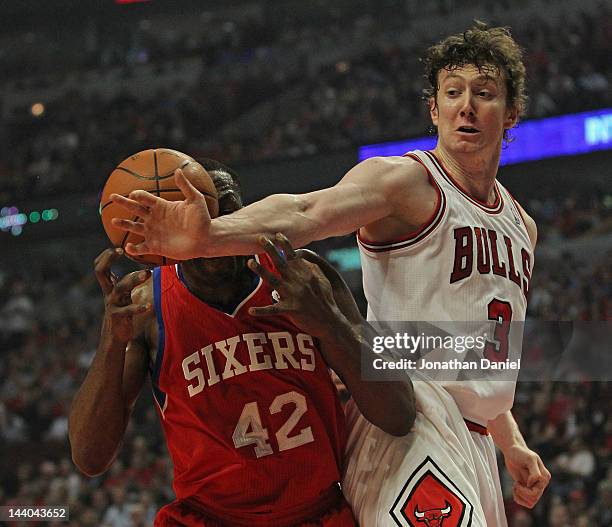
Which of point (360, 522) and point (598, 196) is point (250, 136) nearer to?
point (598, 196)

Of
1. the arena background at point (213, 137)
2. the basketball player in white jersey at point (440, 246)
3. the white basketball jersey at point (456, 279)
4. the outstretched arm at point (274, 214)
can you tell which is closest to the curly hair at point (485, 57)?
the basketball player in white jersey at point (440, 246)

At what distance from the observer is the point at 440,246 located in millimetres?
3143

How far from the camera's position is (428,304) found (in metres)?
3.13

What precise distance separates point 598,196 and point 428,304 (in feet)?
36.1

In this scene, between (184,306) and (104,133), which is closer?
(184,306)

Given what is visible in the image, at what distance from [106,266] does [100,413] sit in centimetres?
57

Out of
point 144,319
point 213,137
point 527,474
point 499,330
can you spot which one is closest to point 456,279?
point 499,330

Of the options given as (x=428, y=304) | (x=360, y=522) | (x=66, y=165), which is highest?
(x=428, y=304)

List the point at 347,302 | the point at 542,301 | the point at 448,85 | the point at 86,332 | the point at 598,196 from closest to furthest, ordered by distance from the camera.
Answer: the point at 347,302 → the point at 448,85 → the point at 542,301 → the point at 598,196 → the point at 86,332

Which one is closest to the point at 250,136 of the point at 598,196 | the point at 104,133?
the point at 104,133

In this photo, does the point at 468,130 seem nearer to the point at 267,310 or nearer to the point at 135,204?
the point at 267,310

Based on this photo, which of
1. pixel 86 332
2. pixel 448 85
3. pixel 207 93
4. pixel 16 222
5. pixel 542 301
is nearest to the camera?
pixel 448 85

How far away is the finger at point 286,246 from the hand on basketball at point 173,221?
232mm

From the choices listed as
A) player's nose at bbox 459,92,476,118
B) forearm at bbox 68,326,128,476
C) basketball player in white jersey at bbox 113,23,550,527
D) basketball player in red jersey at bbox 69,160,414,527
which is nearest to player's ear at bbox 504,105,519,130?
basketball player in white jersey at bbox 113,23,550,527
